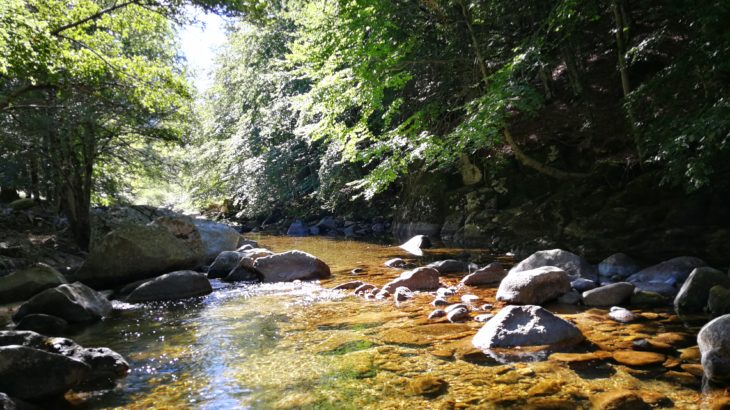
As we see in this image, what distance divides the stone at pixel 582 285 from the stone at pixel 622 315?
116 centimetres

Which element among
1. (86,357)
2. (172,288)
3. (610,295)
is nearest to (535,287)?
(610,295)

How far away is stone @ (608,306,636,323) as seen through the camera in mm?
5543

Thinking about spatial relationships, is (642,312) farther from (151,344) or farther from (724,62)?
(151,344)

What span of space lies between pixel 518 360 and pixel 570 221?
279 inches

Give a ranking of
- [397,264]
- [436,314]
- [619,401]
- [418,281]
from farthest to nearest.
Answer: [397,264] < [418,281] < [436,314] < [619,401]

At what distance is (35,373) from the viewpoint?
4.00m

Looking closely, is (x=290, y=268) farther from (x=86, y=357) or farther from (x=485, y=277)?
(x=86, y=357)

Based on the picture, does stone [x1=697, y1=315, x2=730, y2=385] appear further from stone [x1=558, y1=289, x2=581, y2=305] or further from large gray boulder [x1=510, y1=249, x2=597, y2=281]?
large gray boulder [x1=510, y1=249, x2=597, y2=281]

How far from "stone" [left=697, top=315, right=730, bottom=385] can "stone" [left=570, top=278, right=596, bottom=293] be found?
9.79 ft

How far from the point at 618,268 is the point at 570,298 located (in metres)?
2.02

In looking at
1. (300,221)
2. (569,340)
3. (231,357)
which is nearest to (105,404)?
(231,357)

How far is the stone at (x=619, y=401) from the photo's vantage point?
344cm

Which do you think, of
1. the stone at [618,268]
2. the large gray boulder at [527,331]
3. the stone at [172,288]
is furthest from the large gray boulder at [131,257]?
the stone at [618,268]

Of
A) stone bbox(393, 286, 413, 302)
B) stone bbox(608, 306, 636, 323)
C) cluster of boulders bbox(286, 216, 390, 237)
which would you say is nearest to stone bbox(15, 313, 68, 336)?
stone bbox(393, 286, 413, 302)
